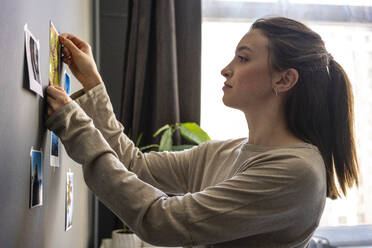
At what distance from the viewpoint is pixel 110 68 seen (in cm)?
258

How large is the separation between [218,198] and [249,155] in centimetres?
25

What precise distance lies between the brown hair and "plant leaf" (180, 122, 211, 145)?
107cm

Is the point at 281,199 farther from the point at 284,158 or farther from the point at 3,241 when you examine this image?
the point at 3,241

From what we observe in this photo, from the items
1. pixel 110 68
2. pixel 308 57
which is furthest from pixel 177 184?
pixel 110 68

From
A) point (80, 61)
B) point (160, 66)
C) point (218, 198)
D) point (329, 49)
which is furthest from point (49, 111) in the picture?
point (329, 49)

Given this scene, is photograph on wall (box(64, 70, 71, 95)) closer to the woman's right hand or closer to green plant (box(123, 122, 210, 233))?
the woman's right hand

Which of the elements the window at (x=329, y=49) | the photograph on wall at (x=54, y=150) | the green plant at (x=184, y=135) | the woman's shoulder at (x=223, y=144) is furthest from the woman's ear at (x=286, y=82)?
the window at (x=329, y=49)

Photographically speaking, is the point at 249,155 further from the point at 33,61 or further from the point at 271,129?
the point at 33,61

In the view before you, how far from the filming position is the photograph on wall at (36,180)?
845 mm

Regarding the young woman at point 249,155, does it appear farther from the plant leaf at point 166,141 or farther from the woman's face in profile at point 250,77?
the plant leaf at point 166,141

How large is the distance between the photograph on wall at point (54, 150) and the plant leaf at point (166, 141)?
1088 mm

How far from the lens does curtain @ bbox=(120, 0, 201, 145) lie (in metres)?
2.45

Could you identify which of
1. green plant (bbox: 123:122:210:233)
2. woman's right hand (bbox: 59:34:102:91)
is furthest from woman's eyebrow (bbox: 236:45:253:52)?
green plant (bbox: 123:122:210:233)

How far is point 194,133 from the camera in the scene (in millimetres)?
2262
